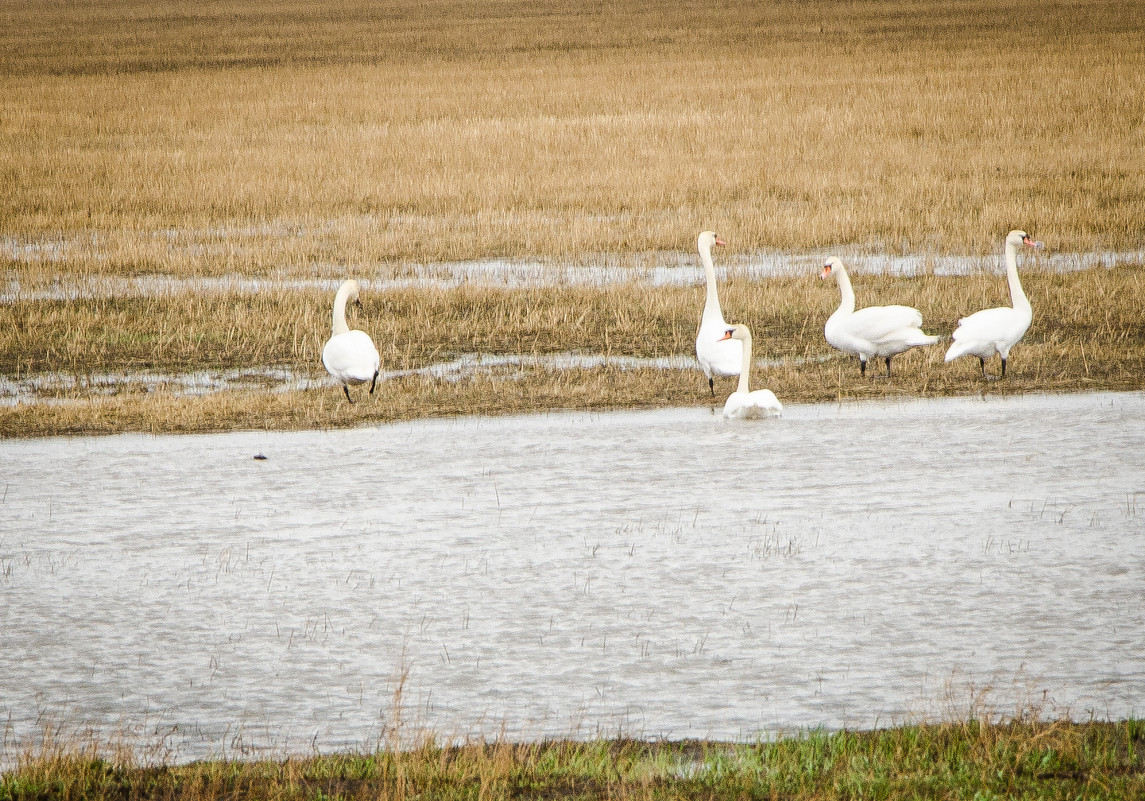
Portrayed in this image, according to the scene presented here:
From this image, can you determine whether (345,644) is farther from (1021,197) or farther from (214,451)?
(1021,197)

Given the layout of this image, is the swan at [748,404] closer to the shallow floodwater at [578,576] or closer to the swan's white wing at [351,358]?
the shallow floodwater at [578,576]

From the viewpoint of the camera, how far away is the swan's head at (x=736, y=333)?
1239 centimetres

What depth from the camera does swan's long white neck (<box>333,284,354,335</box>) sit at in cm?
1348

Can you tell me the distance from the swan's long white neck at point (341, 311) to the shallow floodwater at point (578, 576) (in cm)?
162

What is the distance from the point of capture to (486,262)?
20.6 m

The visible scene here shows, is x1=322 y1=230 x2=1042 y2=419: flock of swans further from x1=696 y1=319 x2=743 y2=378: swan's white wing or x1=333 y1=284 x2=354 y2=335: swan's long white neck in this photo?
x1=333 y1=284 x2=354 y2=335: swan's long white neck

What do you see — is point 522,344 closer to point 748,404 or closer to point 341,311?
point 341,311

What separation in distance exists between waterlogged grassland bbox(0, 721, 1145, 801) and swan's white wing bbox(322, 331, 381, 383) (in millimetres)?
7164

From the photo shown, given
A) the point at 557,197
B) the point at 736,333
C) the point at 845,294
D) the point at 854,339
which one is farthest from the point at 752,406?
the point at 557,197

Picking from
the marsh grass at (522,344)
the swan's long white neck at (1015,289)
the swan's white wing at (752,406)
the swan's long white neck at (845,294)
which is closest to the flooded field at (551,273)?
the marsh grass at (522,344)

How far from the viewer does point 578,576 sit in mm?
8273

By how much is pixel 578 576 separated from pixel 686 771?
300cm

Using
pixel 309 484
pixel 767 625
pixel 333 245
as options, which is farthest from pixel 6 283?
pixel 767 625

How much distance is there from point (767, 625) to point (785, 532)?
175 centimetres
